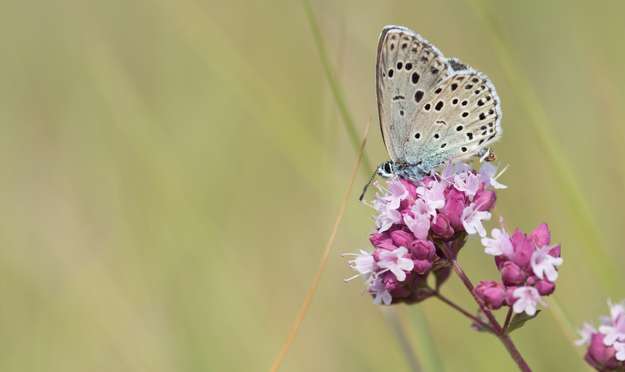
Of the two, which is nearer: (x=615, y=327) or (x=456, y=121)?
(x=615, y=327)

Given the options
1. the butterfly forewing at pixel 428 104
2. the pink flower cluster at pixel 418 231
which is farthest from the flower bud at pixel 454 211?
the butterfly forewing at pixel 428 104

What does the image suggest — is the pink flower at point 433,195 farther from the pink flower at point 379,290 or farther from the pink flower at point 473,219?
the pink flower at point 379,290

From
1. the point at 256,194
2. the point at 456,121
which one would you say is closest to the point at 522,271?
the point at 456,121

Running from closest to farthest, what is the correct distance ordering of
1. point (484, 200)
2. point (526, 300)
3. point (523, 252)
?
point (526, 300)
point (523, 252)
point (484, 200)

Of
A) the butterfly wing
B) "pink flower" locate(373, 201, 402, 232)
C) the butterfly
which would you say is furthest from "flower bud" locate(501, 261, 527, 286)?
the butterfly wing

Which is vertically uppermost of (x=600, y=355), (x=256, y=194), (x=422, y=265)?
(x=422, y=265)

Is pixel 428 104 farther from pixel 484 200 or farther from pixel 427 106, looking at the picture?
pixel 484 200

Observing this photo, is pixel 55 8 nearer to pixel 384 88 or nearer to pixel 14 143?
pixel 14 143
